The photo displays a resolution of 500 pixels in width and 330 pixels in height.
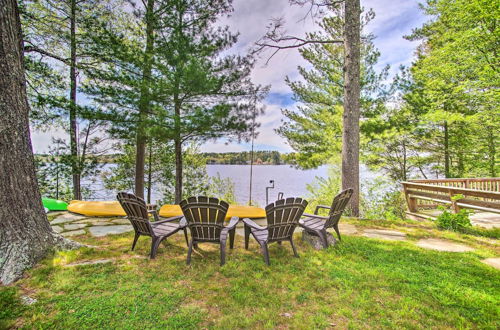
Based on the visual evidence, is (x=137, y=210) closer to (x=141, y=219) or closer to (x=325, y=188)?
(x=141, y=219)

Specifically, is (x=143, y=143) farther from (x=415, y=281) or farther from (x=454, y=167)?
(x=454, y=167)

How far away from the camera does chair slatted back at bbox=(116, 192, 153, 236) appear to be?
8.95 feet

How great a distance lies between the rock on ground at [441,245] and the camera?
314 cm

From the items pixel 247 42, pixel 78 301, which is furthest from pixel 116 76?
pixel 78 301

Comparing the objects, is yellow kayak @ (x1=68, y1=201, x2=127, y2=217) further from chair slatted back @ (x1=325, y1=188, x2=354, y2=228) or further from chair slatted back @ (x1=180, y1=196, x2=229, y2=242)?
chair slatted back @ (x1=325, y1=188, x2=354, y2=228)

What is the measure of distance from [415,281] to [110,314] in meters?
2.73

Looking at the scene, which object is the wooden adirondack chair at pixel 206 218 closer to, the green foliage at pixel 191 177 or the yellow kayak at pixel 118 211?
the yellow kayak at pixel 118 211

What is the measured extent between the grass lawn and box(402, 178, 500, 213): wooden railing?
5.34 feet

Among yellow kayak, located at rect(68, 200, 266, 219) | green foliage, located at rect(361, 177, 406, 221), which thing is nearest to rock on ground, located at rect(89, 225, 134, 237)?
yellow kayak, located at rect(68, 200, 266, 219)

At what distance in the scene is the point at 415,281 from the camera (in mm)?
2234

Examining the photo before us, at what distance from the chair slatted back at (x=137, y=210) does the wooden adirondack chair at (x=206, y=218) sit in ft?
1.83

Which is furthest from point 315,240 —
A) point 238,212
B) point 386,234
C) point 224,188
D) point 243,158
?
point 243,158

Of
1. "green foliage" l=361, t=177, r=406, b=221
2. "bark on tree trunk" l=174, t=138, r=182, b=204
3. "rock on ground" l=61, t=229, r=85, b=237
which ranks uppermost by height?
"bark on tree trunk" l=174, t=138, r=182, b=204

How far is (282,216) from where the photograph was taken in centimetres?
Result: 270
